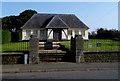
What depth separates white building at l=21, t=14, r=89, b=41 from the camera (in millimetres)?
39719

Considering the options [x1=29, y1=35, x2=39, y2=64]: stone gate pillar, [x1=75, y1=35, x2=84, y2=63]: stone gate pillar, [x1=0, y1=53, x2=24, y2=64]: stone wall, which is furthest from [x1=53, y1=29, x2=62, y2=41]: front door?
[x1=0, y1=53, x2=24, y2=64]: stone wall

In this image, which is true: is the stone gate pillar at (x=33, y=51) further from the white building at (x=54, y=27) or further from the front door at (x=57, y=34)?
the front door at (x=57, y=34)

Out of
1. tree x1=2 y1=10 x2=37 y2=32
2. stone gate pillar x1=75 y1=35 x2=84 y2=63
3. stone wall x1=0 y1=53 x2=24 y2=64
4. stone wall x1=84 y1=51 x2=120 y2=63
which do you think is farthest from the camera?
tree x1=2 y1=10 x2=37 y2=32

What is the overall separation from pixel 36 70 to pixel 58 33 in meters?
28.4

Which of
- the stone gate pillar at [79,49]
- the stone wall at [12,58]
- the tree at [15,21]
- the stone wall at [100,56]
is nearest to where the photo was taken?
the stone wall at [12,58]

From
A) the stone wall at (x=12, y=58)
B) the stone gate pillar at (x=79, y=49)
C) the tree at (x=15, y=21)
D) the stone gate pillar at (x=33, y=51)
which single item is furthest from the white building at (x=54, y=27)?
the stone wall at (x=12, y=58)

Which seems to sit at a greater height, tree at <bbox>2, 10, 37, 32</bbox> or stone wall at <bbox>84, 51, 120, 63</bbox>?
tree at <bbox>2, 10, 37, 32</bbox>

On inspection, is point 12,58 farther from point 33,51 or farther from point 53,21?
point 53,21

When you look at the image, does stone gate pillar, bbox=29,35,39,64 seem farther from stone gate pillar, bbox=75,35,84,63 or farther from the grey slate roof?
the grey slate roof

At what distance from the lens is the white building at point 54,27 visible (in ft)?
130

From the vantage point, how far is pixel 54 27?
39219 mm

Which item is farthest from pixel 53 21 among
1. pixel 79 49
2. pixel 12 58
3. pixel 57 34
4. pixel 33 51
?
pixel 12 58

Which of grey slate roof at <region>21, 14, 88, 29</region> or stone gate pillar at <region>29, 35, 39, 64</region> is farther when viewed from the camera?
grey slate roof at <region>21, 14, 88, 29</region>

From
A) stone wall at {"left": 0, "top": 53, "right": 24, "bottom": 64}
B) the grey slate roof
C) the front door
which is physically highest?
the grey slate roof
